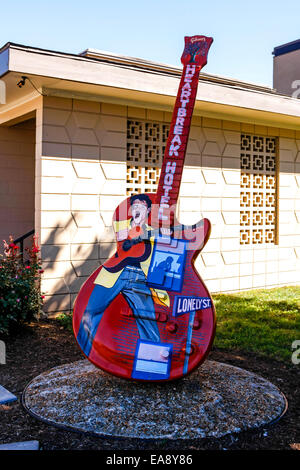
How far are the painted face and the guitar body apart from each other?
0.24 m

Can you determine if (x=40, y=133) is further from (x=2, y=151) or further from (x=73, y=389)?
(x=73, y=389)

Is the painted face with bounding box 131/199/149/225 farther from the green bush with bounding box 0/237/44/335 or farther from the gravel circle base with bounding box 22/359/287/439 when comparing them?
the green bush with bounding box 0/237/44/335

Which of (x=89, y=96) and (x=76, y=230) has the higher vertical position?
(x=89, y=96)

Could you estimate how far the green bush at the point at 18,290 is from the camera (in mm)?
5480

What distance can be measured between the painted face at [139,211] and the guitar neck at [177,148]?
0.12m

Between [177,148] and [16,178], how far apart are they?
469 centimetres

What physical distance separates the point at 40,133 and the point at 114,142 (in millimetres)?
1039

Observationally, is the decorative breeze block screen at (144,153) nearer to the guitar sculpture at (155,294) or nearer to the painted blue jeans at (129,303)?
the guitar sculpture at (155,294)

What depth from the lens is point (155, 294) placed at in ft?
12.3

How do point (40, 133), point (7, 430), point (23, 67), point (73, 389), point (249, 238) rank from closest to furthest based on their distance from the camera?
point (7, 430)
point (73, 389)
point (23, 67)
point (40, 133)
point (249, 238)

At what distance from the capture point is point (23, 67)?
17.6 ft
